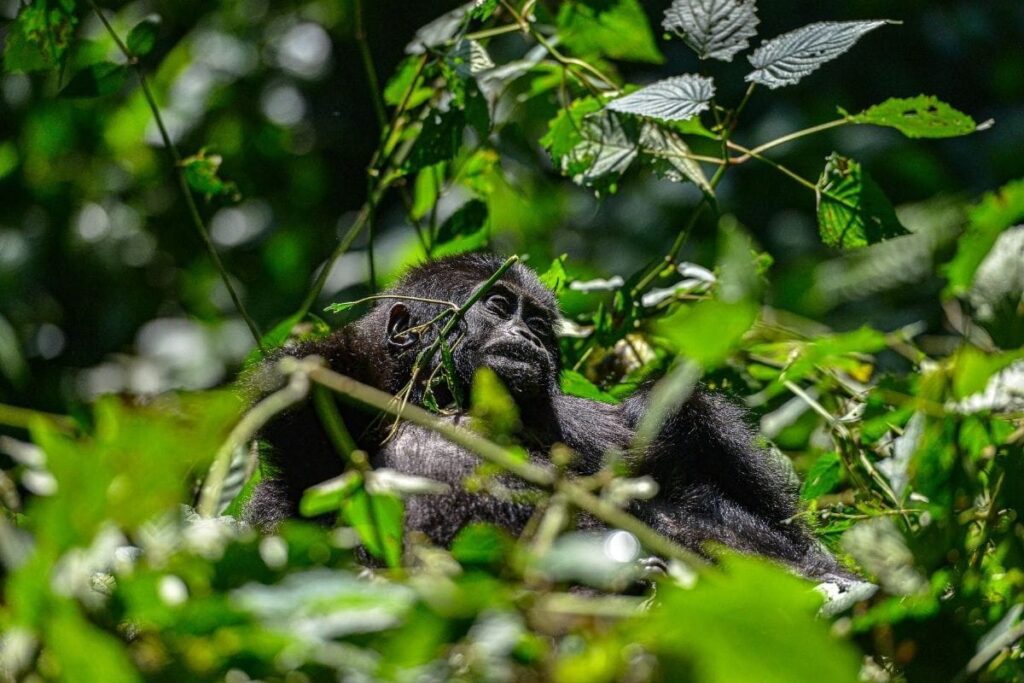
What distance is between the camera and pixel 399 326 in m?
2.57

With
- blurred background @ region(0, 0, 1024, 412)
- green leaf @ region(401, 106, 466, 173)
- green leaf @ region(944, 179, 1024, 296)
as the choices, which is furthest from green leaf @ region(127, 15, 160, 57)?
green leaf @ region(944, 179, 1024, 296)

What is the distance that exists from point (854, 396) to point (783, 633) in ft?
6.23

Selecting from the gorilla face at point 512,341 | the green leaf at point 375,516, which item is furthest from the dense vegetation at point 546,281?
the gorilla face at point 512,341

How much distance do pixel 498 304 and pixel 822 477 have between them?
79 cm

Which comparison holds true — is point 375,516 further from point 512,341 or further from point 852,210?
point 852,210

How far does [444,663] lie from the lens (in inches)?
36.6

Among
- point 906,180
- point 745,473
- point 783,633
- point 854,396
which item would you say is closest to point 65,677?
point 783,633

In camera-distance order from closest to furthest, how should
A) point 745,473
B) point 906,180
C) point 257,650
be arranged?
point 257,650, point 745,473, point 906,180

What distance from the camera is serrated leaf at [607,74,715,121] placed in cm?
214

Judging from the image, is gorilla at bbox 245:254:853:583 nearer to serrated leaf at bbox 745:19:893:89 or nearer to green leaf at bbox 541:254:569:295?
green leaf at bbox 541:254:569:295

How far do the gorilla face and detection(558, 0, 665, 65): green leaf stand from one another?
0.60 meters

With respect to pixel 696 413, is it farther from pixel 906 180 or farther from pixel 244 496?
pixel 906 180

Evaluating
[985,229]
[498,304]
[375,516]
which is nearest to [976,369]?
[985,229]

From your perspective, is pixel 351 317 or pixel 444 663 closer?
pixel 444 663
